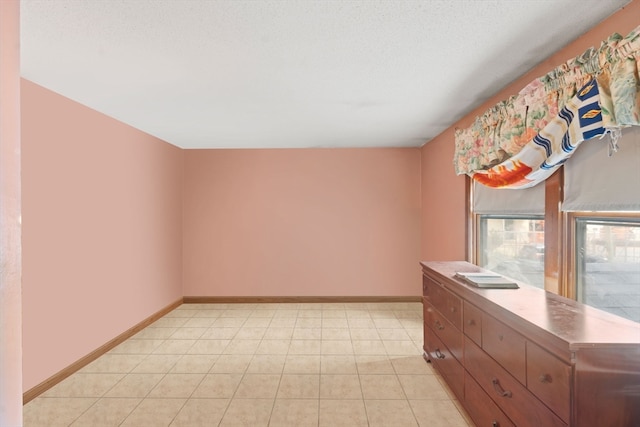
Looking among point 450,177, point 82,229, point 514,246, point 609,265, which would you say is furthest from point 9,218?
point 450,177

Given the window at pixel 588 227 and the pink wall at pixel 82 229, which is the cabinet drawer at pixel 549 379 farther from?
the pink wall at pixel 82 229

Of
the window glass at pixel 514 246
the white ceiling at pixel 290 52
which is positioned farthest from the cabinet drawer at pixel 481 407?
the white ceiling at pixel 290 52

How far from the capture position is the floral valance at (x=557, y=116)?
1404 millimetres

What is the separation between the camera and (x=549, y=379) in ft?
4.45

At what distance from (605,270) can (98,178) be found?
4.05 m

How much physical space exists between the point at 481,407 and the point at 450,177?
8.14 ft

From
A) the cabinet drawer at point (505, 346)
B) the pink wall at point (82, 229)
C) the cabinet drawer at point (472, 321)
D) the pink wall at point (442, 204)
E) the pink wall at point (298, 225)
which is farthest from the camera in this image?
the pink wall at point (298, 225)

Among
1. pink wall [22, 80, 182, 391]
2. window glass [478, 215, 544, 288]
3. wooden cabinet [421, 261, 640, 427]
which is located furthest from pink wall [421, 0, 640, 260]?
pink wall [22, 80, 182, 391]

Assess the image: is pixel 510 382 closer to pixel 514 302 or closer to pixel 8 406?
pixel 514 302

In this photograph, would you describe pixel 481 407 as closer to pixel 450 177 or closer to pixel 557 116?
pixel 557 116

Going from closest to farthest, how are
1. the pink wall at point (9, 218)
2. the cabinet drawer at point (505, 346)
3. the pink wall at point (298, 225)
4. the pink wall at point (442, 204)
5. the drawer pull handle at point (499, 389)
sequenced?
1. the pink wall at point (9, 218)
2. the cabinet drawer at point (505, 346)
3. the drawer pull handle at point (499, 389)
4. the pink wall at point (442, 204)
5. the pink wall at point (298, 225)

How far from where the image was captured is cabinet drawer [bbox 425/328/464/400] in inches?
89.0

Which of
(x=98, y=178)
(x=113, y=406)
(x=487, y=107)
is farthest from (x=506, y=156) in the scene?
(x=98, y=178)

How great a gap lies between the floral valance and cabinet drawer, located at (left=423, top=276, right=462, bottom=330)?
0.94 metres
